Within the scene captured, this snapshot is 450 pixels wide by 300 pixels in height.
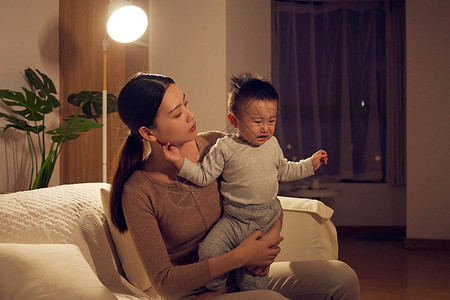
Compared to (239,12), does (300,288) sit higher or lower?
lower

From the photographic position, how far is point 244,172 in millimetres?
1432

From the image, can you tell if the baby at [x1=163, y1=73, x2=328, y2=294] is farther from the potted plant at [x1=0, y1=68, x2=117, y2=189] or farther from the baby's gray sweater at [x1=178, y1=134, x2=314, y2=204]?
the potted plant at [x1=0, y1=68, x2=117, y2=189]

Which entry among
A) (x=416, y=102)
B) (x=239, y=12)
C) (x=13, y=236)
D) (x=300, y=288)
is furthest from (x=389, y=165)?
(x=13, y=236)

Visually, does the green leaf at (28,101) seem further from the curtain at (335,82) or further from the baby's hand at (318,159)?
the curtain at (335,82)

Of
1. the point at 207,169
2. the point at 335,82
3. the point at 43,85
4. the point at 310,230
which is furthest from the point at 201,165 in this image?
the point at 335,82

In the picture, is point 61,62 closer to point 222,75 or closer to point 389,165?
point 222,75

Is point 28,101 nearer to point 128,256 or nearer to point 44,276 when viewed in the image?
point 128,256

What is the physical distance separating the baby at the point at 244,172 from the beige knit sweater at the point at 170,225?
0.05 meters

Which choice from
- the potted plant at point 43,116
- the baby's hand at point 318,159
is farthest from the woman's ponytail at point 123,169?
the potted plant at point 43,116

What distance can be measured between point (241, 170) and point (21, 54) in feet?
10.4

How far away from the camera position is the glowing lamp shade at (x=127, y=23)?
116 inches

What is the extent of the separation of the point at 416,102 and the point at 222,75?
7.53 ft

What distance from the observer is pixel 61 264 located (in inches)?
49.0

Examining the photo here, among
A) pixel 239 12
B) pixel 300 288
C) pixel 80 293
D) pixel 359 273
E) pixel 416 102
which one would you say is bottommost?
pixel 359 273
